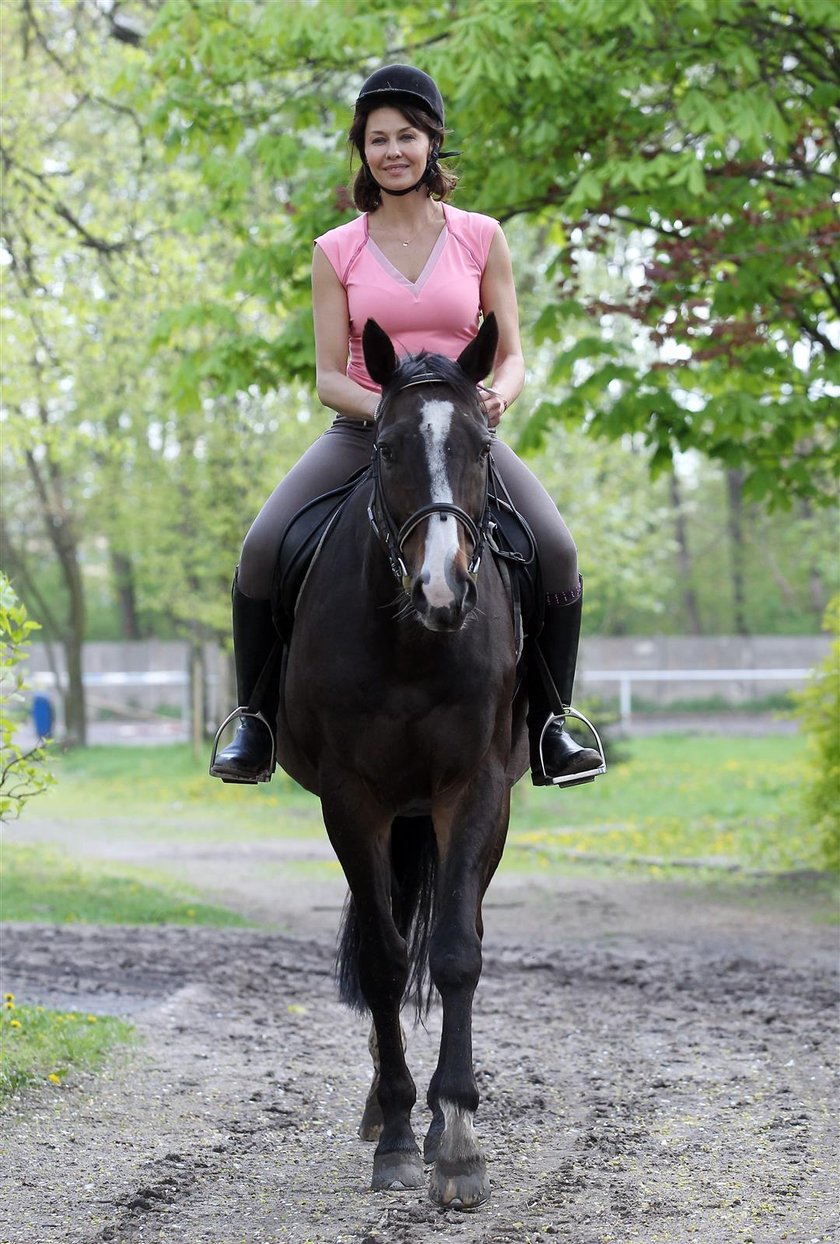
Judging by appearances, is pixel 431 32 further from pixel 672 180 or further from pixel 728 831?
pixel 728 831

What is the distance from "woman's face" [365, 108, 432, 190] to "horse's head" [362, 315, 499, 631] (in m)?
0.80

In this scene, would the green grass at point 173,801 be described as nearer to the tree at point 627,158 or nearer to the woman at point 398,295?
the tree at point 627,158

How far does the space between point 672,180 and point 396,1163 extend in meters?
6.54

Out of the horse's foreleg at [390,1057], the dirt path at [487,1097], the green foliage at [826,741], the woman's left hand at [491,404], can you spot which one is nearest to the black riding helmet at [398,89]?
the woman's left hand at [491,404]

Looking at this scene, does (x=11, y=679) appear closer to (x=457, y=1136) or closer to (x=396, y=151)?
(x=396, y=151)

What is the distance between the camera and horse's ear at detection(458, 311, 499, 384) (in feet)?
14.9

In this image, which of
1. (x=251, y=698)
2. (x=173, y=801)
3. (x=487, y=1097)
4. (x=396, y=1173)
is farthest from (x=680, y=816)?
(x=396, y=1173)

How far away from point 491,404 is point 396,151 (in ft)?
3.34

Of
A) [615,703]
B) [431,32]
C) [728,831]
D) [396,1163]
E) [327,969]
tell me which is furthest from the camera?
[615,703]

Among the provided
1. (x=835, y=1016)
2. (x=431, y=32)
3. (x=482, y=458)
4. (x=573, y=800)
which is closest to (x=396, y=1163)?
(x=482, y=458)

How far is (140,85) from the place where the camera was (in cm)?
1278

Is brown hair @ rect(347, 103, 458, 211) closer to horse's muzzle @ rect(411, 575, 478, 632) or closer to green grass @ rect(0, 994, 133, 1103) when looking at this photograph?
horse's muzzle @ rect(411, 575, 478, 632)

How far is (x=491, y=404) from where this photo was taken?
15.4ft

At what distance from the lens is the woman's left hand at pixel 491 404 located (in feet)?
15.3
